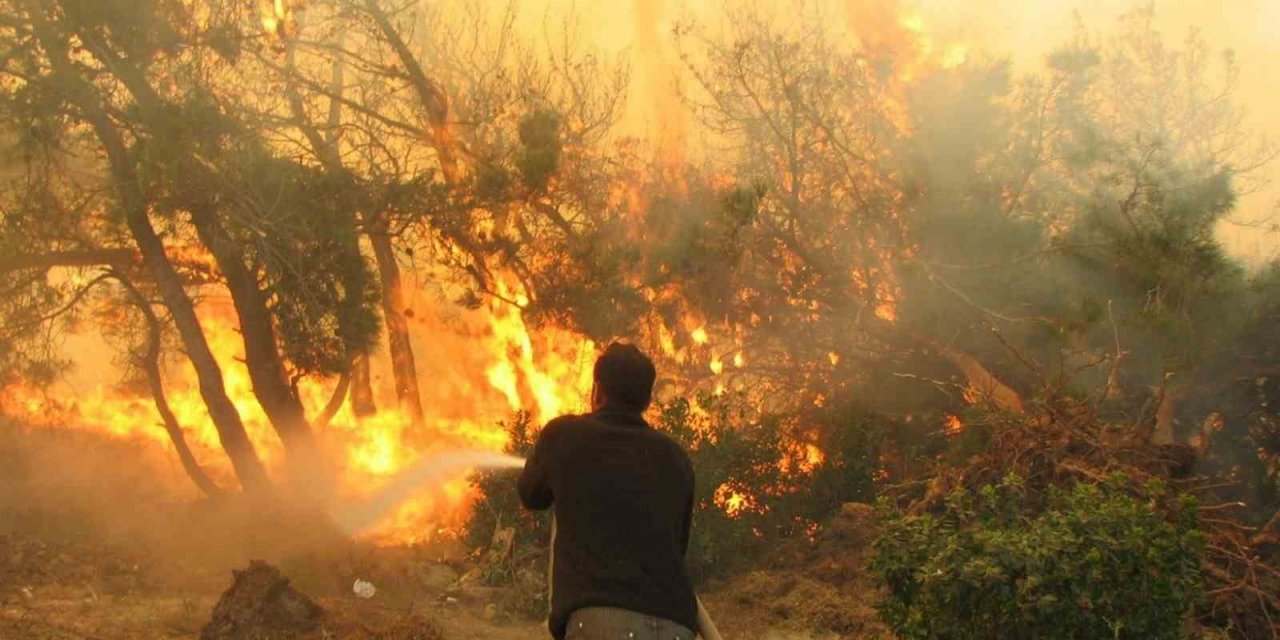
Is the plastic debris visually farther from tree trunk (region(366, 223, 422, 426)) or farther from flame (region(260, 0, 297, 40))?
flame (region(260, 0, 297, 40))

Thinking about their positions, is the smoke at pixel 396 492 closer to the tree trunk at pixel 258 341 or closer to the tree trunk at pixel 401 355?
the tree trunk at pixel 258 341

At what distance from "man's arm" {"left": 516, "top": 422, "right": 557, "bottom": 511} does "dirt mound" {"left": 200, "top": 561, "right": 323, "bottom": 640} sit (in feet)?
14.8

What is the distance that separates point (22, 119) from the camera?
1024 cm

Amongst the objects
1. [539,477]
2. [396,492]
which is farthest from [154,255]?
[539,477]

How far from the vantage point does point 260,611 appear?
7695 mm

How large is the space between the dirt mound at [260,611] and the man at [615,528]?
15.2 feet

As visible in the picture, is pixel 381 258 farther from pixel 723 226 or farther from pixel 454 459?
pixel 723 226

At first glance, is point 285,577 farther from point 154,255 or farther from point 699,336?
point 699,336

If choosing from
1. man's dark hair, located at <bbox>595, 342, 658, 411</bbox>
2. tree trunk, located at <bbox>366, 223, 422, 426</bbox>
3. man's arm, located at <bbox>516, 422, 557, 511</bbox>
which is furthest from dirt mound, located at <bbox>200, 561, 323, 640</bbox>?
tree trunk, located at <bbox>366, 223, 422, 426</bbox>

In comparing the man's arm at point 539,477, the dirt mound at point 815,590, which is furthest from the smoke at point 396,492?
the man's arm at point 539,477

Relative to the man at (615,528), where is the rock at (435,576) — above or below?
below

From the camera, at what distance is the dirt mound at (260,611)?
7605 millimetres

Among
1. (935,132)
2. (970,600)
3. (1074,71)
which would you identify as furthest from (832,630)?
(1074,71)

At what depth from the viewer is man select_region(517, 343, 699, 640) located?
351 cm
